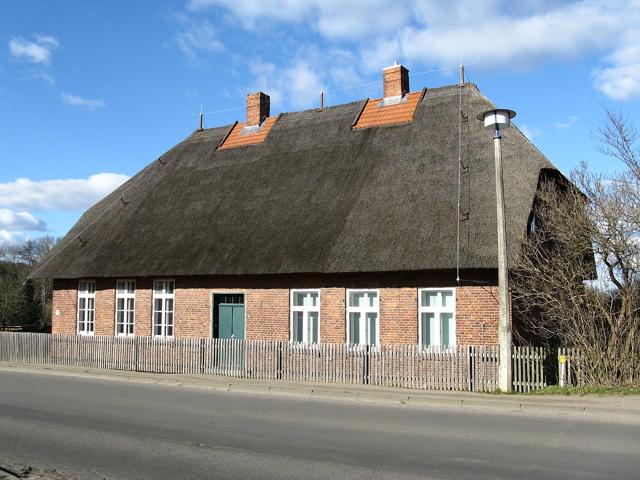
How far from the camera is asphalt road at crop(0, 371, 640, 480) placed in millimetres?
7355

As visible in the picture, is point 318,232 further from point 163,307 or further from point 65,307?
point 65,307

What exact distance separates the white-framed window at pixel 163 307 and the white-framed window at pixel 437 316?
9175 millimetres

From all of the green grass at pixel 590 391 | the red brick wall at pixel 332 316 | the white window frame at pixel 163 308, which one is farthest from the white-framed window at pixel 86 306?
the green grass at pixel 590 391

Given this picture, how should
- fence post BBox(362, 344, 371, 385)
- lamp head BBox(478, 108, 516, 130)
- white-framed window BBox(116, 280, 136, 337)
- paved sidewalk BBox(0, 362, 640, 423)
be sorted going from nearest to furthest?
1. paved sidewalk BBox(0, 362, 640, 423)
2. lamp head BBox(478, 108, 516, 130)
3. fence post BBox(362, 344, 371, 385)
4. white-framed window BBox(116, 280, 136, 337)

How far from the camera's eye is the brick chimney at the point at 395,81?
2345 cm


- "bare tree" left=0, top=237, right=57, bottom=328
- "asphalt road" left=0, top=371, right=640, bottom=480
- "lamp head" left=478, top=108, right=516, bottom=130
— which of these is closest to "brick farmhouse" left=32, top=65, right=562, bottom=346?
"lamp head" left=478, top=108, right=516, bottom=130

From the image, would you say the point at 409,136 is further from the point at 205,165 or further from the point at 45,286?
the point at 45,286

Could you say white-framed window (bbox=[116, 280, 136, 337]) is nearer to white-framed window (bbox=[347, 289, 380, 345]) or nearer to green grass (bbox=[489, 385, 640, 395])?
white-framed window (bbox=[347, 289, 380, 345])

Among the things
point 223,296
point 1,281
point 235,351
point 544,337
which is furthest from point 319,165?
point 1,281

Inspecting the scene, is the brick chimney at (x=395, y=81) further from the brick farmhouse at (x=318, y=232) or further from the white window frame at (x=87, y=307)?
the white window frame at (x=87, y=307)

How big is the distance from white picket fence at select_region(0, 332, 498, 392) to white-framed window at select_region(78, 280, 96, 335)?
1875mm

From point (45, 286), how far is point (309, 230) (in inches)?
2293

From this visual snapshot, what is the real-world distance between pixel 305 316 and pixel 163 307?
5.80 meters

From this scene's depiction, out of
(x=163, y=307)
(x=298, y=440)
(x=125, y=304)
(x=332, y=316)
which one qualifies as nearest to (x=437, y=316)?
(x=332, y=316)
